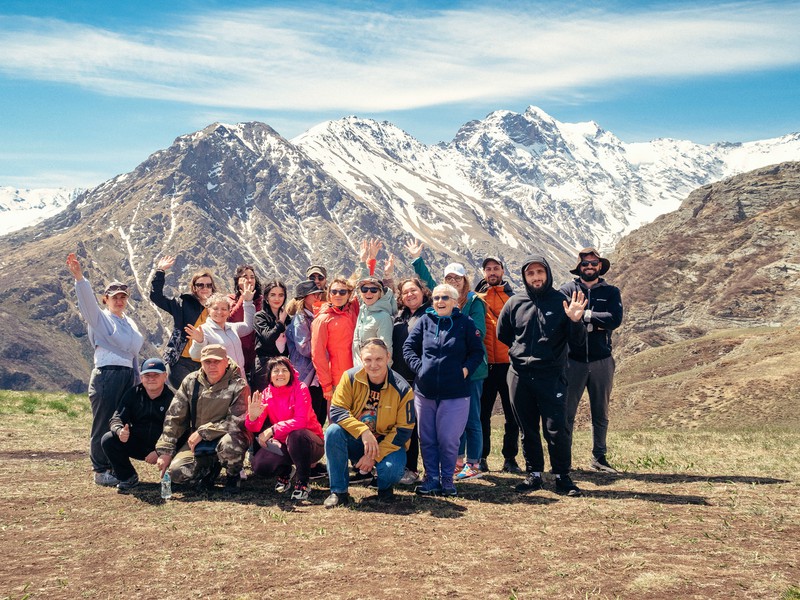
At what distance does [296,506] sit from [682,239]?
87463 mm

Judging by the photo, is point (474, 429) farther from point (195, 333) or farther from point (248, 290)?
point (195, 333)

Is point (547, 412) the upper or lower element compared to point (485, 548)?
upper

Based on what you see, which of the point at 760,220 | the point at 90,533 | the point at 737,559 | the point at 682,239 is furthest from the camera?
Result: the point at 682,239

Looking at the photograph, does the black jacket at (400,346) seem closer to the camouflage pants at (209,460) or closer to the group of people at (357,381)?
the group of people at (357,381)

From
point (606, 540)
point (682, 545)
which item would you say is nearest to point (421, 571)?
point (606, 540)

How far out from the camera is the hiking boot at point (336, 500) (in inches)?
392

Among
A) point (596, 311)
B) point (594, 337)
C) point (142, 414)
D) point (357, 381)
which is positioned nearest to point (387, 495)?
point (357, 381)

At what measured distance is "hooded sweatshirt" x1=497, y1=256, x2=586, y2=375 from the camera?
10.3m

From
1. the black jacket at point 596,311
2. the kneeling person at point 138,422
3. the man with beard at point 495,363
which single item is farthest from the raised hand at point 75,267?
the black jacket at point 596,311

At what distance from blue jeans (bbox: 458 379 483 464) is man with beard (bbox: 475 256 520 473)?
0.52 meters

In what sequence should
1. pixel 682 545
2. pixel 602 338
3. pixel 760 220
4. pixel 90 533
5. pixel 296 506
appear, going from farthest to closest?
1. pixel 760 220
2. pixel 602 338
3. pixel 296 506
4. pixel 90 533
5. pixel 682 545

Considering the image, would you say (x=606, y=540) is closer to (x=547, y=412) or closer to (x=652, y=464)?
(x=547, y=412)

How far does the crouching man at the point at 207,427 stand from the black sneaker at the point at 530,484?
4598 millimetres

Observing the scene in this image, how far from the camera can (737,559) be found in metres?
7.25
